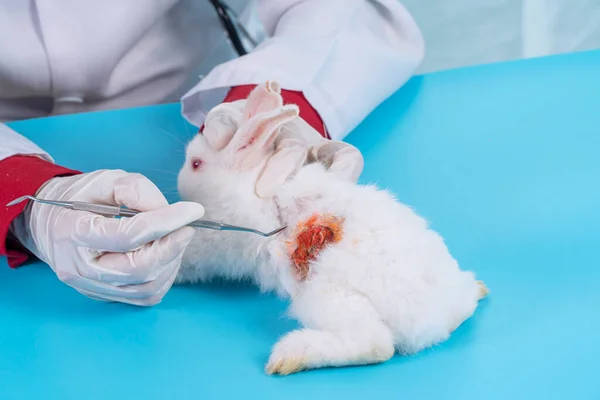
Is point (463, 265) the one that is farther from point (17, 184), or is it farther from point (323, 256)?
point (17, 184)

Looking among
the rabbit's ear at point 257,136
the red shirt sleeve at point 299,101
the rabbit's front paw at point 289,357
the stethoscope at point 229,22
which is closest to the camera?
the rabbit's front paw at point 289,357

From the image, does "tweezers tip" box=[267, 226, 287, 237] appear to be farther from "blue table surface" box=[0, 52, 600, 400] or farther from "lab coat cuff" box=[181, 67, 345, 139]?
"lab coat cuff" box=[181, 67, 345, 139]

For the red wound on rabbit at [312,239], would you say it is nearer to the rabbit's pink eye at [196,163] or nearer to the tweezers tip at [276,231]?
the tweezers tip at [276,231]

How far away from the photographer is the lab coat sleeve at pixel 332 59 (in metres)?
1.22

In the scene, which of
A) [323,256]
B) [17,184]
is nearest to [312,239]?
[323,256]

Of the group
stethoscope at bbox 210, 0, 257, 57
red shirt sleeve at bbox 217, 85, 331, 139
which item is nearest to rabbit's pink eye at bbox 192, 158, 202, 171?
red shirt sleeve at bbox 217, 85, 331, 139

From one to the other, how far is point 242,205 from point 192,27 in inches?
29.6

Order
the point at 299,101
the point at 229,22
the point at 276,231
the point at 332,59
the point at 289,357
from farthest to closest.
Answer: the point at 229,22
the point at 332,59
the point at 299,101
the point at 276,231
the point at 289,357

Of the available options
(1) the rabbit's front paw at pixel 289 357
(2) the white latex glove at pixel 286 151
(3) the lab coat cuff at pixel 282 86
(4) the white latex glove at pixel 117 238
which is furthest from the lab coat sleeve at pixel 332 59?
(1) the rabbit's front paw at pixel 289 357

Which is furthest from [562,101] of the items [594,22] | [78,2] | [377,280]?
[594,22]

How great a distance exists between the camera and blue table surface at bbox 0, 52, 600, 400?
2.36 feet

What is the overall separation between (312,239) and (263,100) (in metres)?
0.20

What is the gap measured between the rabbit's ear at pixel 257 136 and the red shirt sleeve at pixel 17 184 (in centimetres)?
25

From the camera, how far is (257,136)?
2.87 feet
